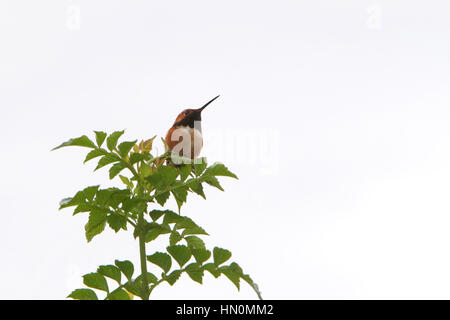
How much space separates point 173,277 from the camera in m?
2.82

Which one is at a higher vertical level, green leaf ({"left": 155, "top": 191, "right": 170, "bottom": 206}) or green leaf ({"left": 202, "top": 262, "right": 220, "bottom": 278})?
green leaf ({"left": 155, "top": 191, "right": 170, "bottom": 206})

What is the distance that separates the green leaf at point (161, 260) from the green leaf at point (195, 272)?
10 cm

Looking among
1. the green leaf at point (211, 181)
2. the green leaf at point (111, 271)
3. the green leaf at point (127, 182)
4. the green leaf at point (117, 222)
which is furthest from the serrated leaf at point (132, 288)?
the green leaf at point (211, 181)

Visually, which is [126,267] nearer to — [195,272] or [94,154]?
[195,272]

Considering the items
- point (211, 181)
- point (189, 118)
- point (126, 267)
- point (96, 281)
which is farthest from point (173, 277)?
point (189, 118)

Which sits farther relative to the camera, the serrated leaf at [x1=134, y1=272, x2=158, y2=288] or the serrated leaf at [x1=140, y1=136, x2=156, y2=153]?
the serrated leaf at [x1=140, y1=136, x2=156, y2=153]

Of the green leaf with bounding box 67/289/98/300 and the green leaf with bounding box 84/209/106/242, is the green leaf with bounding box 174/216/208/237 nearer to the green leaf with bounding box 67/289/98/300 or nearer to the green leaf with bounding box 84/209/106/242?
the green leaf with bounding box 84/209/106/242

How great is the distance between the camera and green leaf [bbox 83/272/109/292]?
2.79 metres

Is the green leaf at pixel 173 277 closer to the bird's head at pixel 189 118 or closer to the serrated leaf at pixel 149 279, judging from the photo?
the serrated leaf at pixel 149 279

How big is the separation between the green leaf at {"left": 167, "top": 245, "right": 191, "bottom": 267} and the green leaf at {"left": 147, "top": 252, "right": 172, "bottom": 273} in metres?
0.04

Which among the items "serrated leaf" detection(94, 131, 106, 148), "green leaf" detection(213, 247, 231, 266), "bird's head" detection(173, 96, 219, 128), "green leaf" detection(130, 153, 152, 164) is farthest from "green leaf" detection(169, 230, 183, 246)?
"bird's head" detection(173, 96, 219, 128)

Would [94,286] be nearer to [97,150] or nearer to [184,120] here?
[97,150]

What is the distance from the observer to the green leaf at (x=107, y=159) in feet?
9.29
